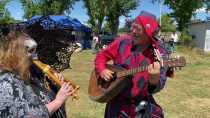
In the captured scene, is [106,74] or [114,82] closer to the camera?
[114,82]

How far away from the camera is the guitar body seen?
177 inches

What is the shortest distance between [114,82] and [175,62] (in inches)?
28.2

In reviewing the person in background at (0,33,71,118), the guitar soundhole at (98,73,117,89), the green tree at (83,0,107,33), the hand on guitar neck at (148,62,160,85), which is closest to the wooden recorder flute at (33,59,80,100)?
the person in background at (0,33,71,118)

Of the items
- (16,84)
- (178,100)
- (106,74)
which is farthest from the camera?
(178,100)

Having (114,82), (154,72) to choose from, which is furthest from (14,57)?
(114,82)

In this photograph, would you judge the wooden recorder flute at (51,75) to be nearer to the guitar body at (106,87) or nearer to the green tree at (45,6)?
the guitar body at (106,87)

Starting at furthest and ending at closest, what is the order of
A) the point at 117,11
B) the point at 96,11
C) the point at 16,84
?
the point at 117,11
the point at 96,11
the point at 16,84

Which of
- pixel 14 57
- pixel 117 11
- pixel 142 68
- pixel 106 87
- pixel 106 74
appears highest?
pixel 14 57

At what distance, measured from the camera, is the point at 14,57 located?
10.7 feet

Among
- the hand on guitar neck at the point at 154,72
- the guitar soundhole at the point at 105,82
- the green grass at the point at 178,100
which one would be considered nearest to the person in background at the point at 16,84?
the hand on guitar neck at the point at 154,72

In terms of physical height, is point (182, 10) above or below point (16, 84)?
below

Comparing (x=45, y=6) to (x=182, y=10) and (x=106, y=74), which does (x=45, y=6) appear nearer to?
(x=182, y=10)

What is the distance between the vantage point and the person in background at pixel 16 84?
10.5 ft

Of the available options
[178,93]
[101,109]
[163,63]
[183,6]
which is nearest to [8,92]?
[163,63]
